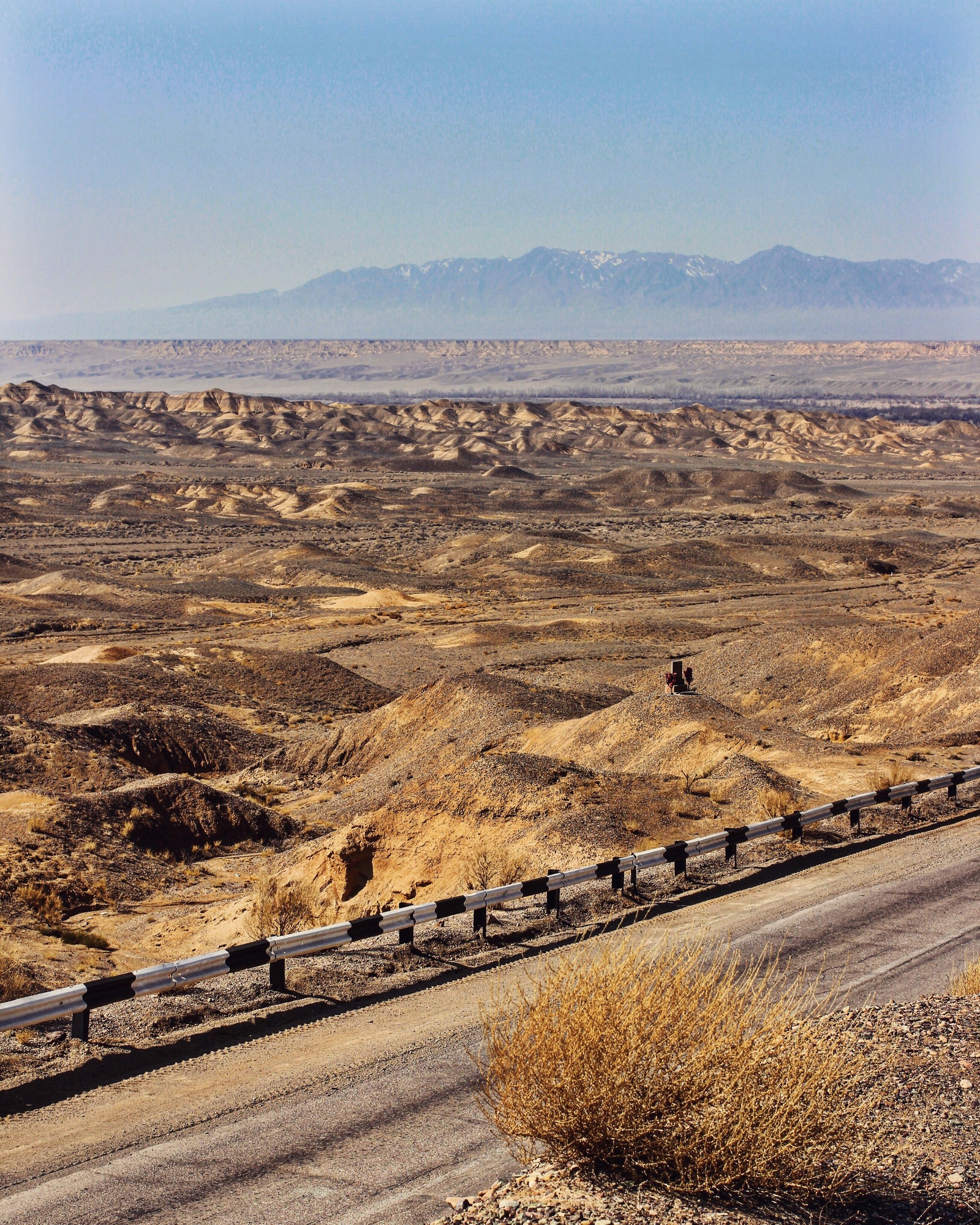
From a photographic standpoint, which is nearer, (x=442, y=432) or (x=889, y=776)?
(x=889, y=776)

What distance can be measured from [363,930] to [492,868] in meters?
4.69

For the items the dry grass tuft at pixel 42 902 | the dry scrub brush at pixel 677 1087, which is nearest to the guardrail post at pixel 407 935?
the dry scrub brush at pixel 677 1087

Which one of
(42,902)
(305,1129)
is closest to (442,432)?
(42,902)

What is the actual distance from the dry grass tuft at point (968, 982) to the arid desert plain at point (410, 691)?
13.5 ft

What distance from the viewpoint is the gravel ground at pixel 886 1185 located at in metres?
6.38

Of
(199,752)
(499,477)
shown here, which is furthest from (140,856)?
(499,477)

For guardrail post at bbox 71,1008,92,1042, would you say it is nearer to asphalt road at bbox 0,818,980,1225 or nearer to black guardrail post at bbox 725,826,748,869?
asphalt road at bbox 0,818,980,1225

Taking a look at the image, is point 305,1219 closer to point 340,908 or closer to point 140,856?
point 340,908

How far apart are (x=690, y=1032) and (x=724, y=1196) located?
829 millimetres

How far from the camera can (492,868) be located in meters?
16.4

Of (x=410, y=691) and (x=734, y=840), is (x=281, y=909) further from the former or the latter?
(x=410, y=691)

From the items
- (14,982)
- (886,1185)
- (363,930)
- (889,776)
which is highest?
(886,1185)

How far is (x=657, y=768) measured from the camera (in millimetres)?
22562

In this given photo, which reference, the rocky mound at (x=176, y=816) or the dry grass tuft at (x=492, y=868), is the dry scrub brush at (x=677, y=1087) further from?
the rocky mound at (x=176, y=816)
